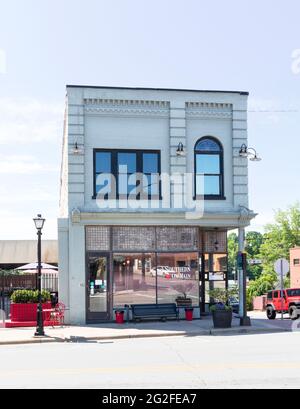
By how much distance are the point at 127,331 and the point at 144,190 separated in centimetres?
598

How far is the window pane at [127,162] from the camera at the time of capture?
24344 mm

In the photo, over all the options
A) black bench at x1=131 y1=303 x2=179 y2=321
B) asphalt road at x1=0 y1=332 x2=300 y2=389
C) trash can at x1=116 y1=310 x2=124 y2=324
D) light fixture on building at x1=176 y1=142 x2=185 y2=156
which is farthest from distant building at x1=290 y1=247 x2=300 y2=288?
asphalt road at x1=0 y1=332 x2=300 y2=389

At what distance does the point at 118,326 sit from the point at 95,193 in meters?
5.27

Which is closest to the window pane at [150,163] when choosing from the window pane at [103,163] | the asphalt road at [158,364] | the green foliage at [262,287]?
the window pane at [103,163]

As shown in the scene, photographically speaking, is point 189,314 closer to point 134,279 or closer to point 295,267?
point 134,279

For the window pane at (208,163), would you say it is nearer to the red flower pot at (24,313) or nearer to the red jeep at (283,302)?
the red flower pot at (24,313)

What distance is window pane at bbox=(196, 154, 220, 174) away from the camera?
25062 millimetres

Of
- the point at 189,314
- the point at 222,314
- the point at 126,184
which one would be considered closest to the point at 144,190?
the point at 126,184

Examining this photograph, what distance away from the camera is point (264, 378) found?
1110 centimetres

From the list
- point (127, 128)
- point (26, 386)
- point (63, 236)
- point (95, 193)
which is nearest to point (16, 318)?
point (63, 236)

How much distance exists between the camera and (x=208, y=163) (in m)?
25.1
